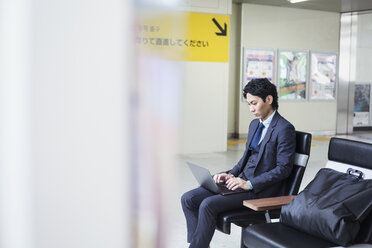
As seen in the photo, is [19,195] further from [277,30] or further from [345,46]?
[345,46]

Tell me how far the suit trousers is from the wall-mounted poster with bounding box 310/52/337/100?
27.2ft

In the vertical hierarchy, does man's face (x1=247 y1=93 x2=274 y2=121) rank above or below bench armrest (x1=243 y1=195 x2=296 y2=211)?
above

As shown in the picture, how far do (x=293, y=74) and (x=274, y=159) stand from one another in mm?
7846

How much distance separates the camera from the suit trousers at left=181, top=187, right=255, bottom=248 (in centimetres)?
260

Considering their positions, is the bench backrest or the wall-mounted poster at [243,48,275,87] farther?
the wall-mounted poster at [243,48,275,87]

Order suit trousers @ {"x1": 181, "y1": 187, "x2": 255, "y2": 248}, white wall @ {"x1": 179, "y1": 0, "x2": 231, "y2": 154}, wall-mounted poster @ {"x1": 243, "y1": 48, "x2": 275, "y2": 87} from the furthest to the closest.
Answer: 1. wall-mounted poster @ {"x1": 243, "y1": 48, "x2": 275, "y2": 87}
2. white wall @ {"x1": 179, "y1": 0, "x2": 231, "y2": 154}
3. suit trousers @ {"x1": 181, "y1": 187, "x2": 255, "y2": 248}

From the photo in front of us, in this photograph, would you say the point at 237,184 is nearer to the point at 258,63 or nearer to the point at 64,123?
the point at 64,123

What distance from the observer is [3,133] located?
1.21 ft

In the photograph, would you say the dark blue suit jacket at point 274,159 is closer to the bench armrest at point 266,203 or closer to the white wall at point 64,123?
the bench armrest at point 266,203

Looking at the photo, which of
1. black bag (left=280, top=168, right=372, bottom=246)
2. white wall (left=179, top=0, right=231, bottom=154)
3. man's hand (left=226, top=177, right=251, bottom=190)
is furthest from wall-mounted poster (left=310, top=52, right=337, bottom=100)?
black bag (left=280, top=168, right=372, bottom=246)

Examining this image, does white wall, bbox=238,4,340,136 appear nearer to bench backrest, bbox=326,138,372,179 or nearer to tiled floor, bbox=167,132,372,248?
tiled floor, bbox=167,132,372,248

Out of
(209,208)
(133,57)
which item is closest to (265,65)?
(209,208)

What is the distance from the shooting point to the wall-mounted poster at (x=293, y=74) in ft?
33.1

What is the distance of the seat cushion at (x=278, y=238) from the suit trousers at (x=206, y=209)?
252mm
